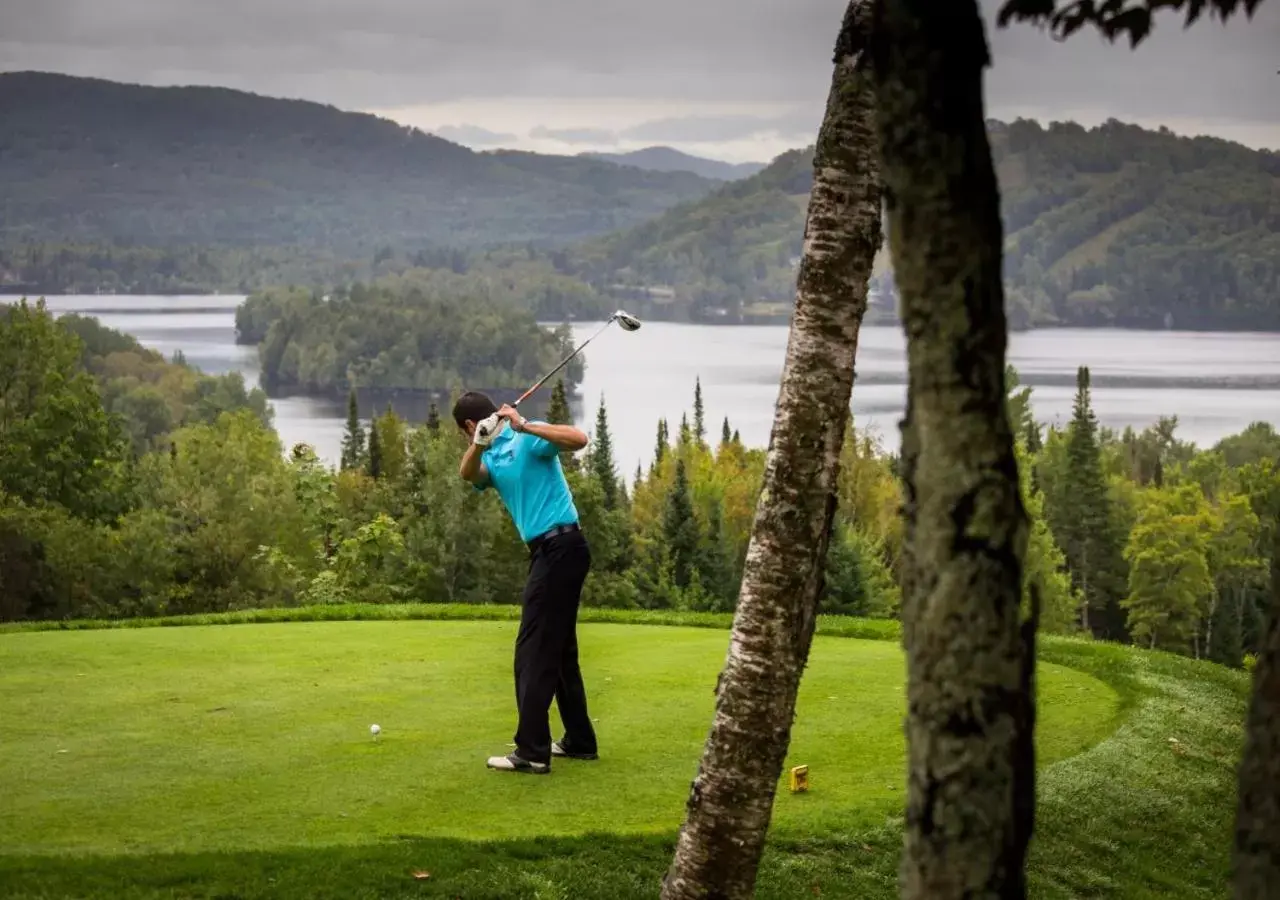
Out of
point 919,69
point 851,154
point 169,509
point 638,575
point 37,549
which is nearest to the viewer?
point 919,69

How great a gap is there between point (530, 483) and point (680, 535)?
56.7 meters

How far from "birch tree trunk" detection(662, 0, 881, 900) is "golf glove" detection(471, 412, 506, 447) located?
274 centimetres

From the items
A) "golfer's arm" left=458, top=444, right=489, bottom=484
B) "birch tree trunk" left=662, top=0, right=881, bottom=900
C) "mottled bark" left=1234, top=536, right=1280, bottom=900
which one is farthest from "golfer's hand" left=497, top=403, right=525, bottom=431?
"mottled bark" left=1234, top=536, right=1280, bottom=900

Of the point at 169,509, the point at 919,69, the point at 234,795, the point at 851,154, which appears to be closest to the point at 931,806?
the point at 919,69

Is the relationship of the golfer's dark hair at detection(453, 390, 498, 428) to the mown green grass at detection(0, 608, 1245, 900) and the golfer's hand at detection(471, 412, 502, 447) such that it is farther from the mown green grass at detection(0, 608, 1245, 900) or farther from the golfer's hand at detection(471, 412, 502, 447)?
the mown green grass at detection(0, 608, 1245, 900)

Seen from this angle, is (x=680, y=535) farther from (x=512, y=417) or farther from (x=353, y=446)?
(x=353, y=446)

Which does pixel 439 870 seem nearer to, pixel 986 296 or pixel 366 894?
pixel 366 894

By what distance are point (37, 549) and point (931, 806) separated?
4558 cm

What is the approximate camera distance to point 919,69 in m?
2.97

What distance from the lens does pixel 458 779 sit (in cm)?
740

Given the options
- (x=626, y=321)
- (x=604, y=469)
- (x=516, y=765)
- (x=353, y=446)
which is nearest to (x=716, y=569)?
(x=604, y=469)

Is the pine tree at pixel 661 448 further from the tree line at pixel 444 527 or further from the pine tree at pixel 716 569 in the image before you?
the pine tree at pixel 716 569

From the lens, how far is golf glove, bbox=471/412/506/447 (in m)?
7.99

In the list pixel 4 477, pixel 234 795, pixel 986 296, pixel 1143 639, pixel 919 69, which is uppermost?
pixel 919 69
